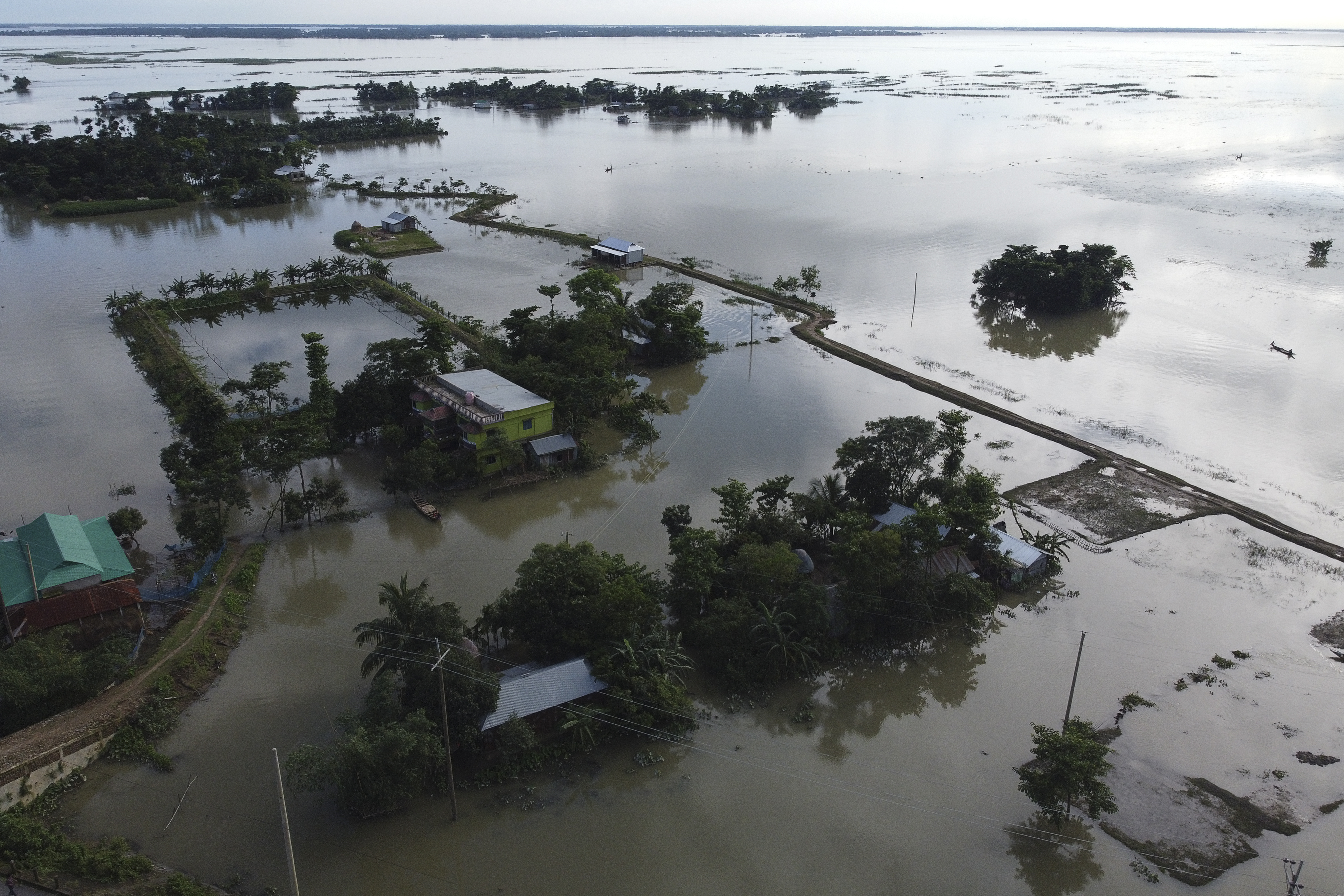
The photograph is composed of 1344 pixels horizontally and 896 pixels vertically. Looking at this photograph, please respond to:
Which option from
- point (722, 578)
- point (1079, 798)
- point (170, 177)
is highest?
point (170, 177)

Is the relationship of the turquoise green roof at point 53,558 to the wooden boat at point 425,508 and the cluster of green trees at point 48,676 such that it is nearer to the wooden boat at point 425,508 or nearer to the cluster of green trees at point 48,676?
the cluster of green trees at point 48,676

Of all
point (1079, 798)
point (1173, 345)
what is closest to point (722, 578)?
point (1079, 798)

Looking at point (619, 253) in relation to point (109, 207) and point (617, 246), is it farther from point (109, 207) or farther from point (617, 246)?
point (109, 207)

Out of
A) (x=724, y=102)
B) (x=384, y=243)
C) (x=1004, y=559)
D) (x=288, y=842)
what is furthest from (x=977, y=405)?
(x=724, y=102)

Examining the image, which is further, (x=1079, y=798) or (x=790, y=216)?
(x=790, y=216)

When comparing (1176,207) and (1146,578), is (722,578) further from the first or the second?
(1176,207)

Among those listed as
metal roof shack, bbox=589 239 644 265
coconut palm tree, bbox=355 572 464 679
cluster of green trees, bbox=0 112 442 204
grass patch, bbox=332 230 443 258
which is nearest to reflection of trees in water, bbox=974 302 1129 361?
metal roof shack, bbox=589 239 644 265
